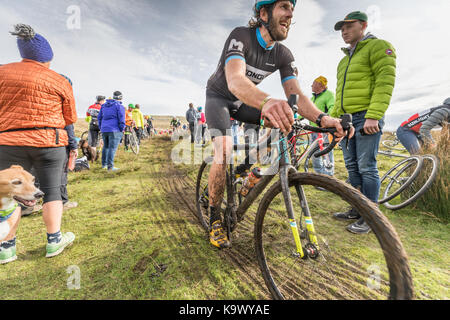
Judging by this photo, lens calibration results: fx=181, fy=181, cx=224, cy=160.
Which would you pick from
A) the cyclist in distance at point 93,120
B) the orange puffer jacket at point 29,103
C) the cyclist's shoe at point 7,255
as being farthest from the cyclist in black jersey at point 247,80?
the cyclist in distance at point 93,120

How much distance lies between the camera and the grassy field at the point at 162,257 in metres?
1.70

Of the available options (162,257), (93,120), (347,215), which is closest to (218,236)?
(162,257)

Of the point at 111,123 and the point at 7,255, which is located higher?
the point at 111,123

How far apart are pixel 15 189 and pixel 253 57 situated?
9.50 feet

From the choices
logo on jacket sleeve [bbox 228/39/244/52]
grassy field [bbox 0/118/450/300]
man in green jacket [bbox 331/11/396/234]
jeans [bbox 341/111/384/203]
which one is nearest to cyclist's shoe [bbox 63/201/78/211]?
grassy field [bbox 0/118/450/300]

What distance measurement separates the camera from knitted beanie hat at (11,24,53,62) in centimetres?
189

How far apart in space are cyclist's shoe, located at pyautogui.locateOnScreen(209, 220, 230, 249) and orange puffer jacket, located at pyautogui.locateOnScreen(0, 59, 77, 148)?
2107 mm

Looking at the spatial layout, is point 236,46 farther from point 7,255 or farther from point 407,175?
point 407,175

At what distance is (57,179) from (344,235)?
388 centimetres

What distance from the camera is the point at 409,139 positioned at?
3965 millimetres

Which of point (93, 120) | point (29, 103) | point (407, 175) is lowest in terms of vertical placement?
point (407, 175)

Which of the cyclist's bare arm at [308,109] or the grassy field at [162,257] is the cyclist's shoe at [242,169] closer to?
the grassy field at [162,257]
